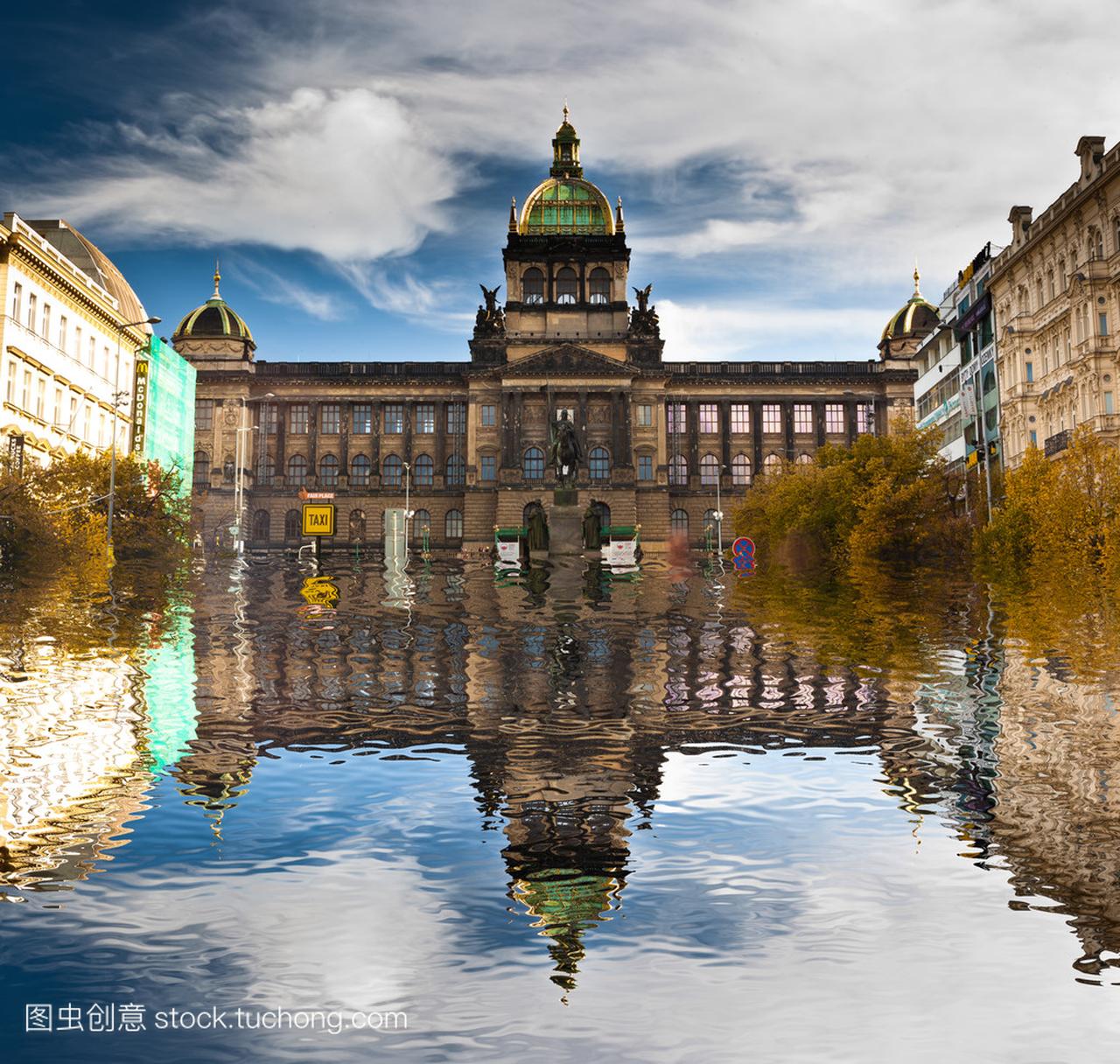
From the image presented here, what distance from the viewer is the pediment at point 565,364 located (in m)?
102

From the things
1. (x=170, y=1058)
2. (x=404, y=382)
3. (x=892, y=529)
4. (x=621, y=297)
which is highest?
(x=621, y=297)

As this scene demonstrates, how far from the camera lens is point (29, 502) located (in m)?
43.1

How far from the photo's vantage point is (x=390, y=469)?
355 ft

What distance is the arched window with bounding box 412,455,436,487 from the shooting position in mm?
108188

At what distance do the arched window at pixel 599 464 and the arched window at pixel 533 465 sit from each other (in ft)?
14.4

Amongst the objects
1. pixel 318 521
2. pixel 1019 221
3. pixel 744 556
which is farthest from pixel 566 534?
pixel 1019 221

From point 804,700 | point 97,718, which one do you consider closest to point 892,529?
point 804,700

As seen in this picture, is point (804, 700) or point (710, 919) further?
point (804, 700)

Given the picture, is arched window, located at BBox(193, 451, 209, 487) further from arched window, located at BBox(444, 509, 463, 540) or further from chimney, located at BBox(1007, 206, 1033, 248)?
chimney, located at BBox(1007, 206, 1033, 248)

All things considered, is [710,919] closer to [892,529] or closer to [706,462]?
[892,529]

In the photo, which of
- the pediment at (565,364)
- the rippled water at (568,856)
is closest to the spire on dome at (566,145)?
the pediment at (565,364)

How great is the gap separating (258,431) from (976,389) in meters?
65.7

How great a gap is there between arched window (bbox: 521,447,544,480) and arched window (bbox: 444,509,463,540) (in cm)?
916

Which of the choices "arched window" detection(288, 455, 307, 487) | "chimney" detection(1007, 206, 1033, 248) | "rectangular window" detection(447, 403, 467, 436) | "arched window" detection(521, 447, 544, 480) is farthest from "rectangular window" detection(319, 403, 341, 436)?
"chimney" detection(1007, 206, 1033, 248)
